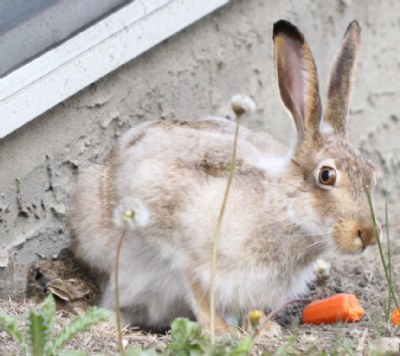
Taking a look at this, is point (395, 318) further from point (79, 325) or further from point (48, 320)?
point (48, 320)

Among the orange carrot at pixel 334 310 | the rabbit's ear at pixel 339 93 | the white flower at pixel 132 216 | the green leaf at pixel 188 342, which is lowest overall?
the orange carrot at pixel 334 310

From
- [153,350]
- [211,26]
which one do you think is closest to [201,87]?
[211,26]

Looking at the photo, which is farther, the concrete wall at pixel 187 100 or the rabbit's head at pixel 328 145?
the concrete wall at pixel 187 100

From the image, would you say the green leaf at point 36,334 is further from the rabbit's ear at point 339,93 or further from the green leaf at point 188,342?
the rabbit's ear at point 339,93

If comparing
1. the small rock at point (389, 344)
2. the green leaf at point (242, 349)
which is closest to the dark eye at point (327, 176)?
the small rock at point (389, 344)

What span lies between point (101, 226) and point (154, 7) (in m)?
1.06

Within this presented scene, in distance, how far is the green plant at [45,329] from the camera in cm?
309

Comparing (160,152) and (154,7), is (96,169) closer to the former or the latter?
(160,152)

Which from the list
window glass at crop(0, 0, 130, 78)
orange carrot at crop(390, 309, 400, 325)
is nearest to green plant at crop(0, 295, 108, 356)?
orange carrot at crop(390, 309, 400, 325)

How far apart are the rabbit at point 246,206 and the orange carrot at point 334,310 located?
11 cm

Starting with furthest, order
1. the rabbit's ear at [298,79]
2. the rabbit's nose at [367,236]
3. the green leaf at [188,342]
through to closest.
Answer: the rabbit's ear at [298,79] → the rabbit's nose at [367,236] → the green leaf at [188,342]

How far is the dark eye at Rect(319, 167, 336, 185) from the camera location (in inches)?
157

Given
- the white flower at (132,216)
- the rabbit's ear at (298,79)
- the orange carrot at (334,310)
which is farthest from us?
the orange carrot at (334,310)

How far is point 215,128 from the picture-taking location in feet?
14.6
